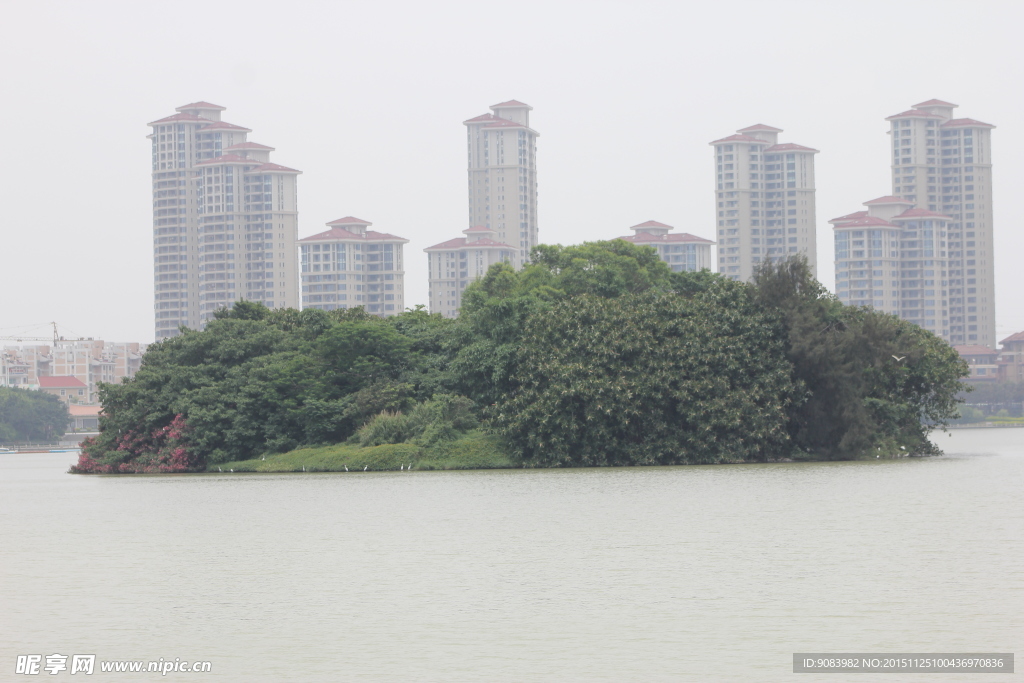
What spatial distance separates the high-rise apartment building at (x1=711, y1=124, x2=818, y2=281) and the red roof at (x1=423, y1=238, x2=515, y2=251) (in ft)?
91.1

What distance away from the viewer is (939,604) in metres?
13.1

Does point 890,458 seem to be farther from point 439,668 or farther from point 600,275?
point 439,668

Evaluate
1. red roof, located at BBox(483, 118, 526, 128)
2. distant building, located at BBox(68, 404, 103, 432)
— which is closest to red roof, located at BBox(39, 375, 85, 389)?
distant building, located at BBox(68, 404, 103, 432)

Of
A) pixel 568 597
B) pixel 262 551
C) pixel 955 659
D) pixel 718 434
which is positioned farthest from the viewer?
pixel 718 434

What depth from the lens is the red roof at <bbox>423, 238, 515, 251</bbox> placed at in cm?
14312

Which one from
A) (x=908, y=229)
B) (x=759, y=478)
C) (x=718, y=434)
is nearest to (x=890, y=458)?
(x=718, y=434)

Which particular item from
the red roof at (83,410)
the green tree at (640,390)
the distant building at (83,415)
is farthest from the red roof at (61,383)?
the green tree at (640,390)

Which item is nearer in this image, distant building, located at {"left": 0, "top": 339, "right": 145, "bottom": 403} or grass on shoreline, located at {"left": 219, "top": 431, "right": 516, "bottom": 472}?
grass on shoreline, located at {"left": 219, "top": 431, "right": 516, "bottom": 472}

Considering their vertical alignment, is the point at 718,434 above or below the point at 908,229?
below

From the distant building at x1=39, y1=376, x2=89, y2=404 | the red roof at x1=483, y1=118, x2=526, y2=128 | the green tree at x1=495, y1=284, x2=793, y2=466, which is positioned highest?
the red roof at x1=483, y1=118, x2=526, y2=128

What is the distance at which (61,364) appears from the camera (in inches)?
5871

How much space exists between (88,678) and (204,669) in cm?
94

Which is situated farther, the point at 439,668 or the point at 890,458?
the point at 890,458

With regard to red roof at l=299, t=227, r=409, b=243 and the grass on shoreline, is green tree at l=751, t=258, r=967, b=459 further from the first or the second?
red roof at l=299, t=227, r=409, b=243
